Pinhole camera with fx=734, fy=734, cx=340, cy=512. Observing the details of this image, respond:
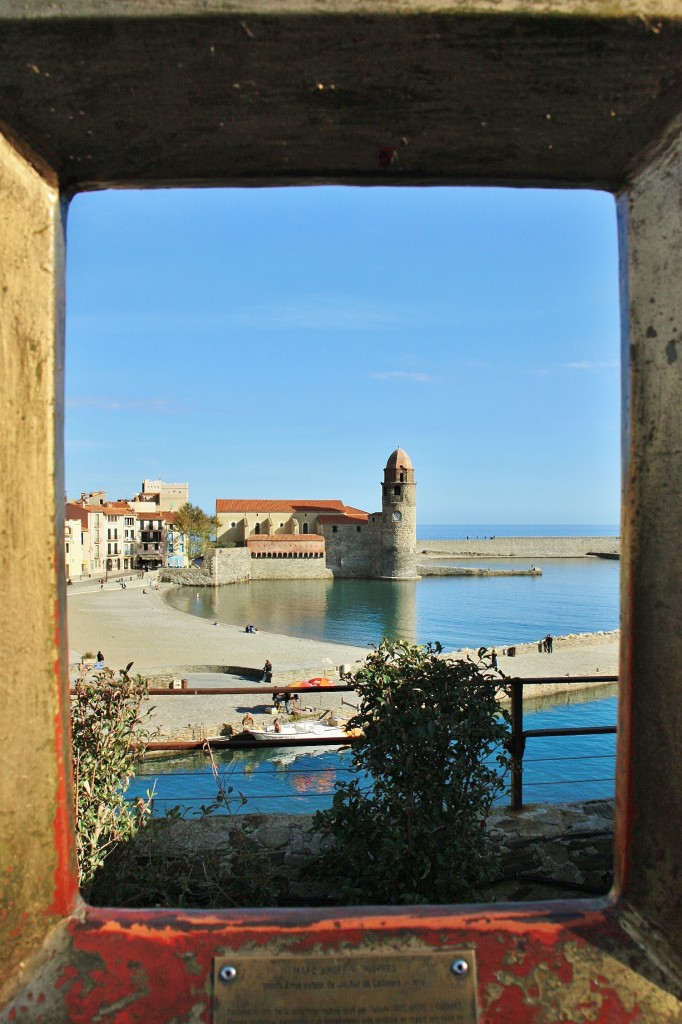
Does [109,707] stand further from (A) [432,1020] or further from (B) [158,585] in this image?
(B) [158,585]

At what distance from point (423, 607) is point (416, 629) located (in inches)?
388

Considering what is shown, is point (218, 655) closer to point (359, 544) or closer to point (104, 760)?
point (104, 760)

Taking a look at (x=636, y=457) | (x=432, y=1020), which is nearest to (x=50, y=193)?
(x=636, y=457)

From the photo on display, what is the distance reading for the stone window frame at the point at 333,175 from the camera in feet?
3.81

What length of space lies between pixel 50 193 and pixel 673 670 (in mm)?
1449

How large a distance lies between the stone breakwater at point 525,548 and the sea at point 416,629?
1252 cm

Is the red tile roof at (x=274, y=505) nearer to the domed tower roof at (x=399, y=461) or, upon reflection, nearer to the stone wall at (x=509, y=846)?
the domed tower roof at (x=399, y=461)

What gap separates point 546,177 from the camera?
1459 mm

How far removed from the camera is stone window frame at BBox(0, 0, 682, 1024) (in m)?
1.16

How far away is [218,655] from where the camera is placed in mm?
25938

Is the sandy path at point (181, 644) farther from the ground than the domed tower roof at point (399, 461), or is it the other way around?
the domed tower roof at point (399, 461)

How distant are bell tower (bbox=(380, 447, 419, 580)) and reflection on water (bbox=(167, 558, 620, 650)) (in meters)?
2.02

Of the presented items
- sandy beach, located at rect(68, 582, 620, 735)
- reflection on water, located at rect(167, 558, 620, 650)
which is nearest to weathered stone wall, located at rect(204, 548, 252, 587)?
reflection on water, located at rect(167, 558, 620, 650)

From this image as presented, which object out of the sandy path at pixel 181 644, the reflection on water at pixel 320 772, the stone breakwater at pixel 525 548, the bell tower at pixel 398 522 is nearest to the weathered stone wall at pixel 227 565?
the bell tower at pixel 398 522
